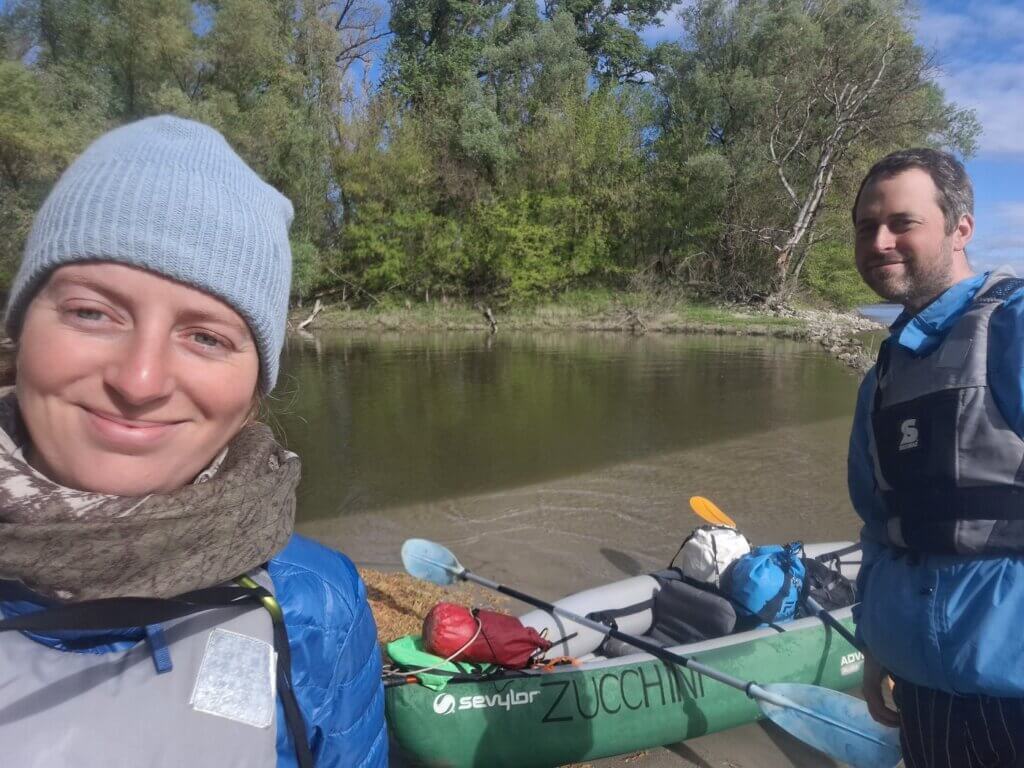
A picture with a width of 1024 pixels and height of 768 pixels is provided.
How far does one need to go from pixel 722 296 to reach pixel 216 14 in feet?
66.4

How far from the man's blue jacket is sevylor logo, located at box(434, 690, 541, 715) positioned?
156 centimetres

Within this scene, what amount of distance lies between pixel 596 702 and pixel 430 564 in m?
1.51

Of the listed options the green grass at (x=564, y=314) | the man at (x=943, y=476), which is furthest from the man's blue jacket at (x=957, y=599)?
the green grass at (x=564, y=314)

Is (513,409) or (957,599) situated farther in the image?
(513,409)

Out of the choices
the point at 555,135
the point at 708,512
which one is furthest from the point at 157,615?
the point at 555,135

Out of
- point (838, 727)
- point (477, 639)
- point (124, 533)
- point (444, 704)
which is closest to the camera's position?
point (124, 533)

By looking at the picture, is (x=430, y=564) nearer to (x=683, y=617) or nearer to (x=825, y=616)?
(x=683, y=617)

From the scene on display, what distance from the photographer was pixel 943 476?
1.50 metres

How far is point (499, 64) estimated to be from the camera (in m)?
28.0

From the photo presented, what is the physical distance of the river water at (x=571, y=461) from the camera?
18.5ft

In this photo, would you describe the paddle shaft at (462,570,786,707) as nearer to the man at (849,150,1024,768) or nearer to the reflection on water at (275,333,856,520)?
the man at (849,150,1024,768)

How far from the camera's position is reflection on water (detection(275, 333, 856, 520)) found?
303 inches

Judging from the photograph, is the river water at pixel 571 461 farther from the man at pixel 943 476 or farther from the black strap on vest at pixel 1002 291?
the black strap on vest at pixel 1002 291

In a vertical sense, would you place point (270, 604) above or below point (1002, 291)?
below
